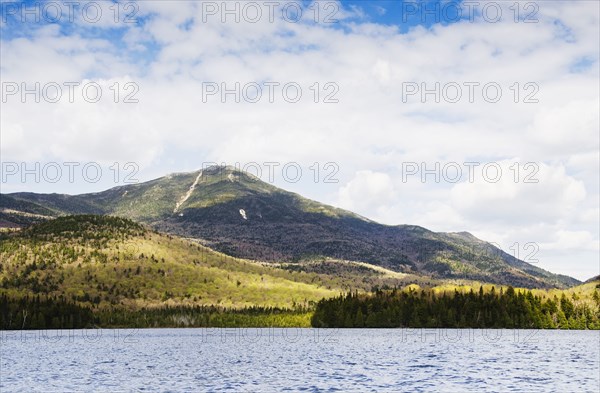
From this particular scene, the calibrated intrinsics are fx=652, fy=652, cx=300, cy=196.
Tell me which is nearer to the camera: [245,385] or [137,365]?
[245,385]

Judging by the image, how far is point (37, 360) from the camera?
5433 inches

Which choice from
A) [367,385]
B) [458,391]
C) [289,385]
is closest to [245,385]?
[289,385]

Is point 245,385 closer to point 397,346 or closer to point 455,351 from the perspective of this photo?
point 455,351

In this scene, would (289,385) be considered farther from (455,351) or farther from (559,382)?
(455,351)

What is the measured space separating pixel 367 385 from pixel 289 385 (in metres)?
10.7

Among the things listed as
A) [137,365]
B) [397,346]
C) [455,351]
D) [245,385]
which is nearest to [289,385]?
[245,385]

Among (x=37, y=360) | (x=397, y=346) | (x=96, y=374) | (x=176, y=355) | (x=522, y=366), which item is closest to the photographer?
(x=96, y=374)

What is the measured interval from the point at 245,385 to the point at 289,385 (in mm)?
6264

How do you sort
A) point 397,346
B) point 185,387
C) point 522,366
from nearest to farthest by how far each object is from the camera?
1. point 185,387
2. point 522,366
3. point 397,346

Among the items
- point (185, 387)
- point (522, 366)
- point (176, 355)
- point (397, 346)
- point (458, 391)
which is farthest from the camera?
point (397, 346)

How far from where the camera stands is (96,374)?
354 feet

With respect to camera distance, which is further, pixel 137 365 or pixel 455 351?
pixel 455 351

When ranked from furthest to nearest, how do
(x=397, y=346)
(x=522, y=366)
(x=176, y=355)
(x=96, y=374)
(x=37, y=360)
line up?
(x=397, y=346) → (x=176, y=355) → (x=37, y=360) → (x=522, y=366) → (x=96, y=374)

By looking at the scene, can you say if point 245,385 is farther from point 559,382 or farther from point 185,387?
point 559,382
